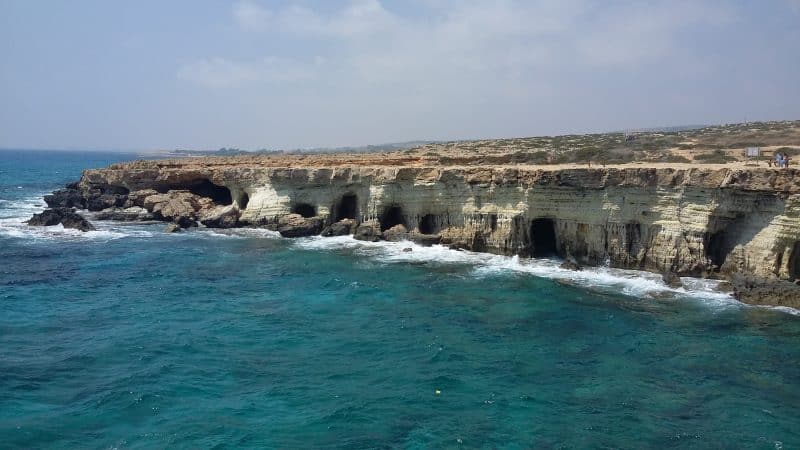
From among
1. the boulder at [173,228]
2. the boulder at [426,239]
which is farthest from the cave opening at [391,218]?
the boulder at [173,228]

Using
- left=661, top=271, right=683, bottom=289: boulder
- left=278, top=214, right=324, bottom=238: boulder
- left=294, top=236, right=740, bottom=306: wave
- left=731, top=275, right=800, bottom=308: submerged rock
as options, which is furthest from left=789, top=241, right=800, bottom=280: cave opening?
left=278, top=214, right=324, bottom=238: boulder

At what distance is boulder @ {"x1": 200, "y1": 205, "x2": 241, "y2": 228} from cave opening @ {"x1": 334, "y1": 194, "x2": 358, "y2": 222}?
7618 mm

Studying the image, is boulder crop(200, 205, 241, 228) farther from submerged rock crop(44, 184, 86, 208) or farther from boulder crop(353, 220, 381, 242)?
submerged rock crop(44, 184, 86, 208)

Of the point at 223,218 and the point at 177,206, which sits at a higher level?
the point at 177,206

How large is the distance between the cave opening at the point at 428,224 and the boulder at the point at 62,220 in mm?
23062

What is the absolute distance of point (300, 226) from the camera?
37.5 meters

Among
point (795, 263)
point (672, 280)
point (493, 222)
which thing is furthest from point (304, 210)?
point (795, 263)

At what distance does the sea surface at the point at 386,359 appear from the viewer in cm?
1378

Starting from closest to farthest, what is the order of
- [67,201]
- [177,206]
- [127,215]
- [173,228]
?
[173,228], [177,206], [127,215], [67,201]

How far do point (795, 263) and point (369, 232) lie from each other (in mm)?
22010

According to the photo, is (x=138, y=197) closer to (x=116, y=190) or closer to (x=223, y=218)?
(x=116, y=190)

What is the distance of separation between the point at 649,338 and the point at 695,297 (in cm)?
560

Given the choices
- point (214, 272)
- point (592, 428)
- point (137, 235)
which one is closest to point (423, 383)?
point (592, 428)

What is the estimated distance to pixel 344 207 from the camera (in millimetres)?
40062
